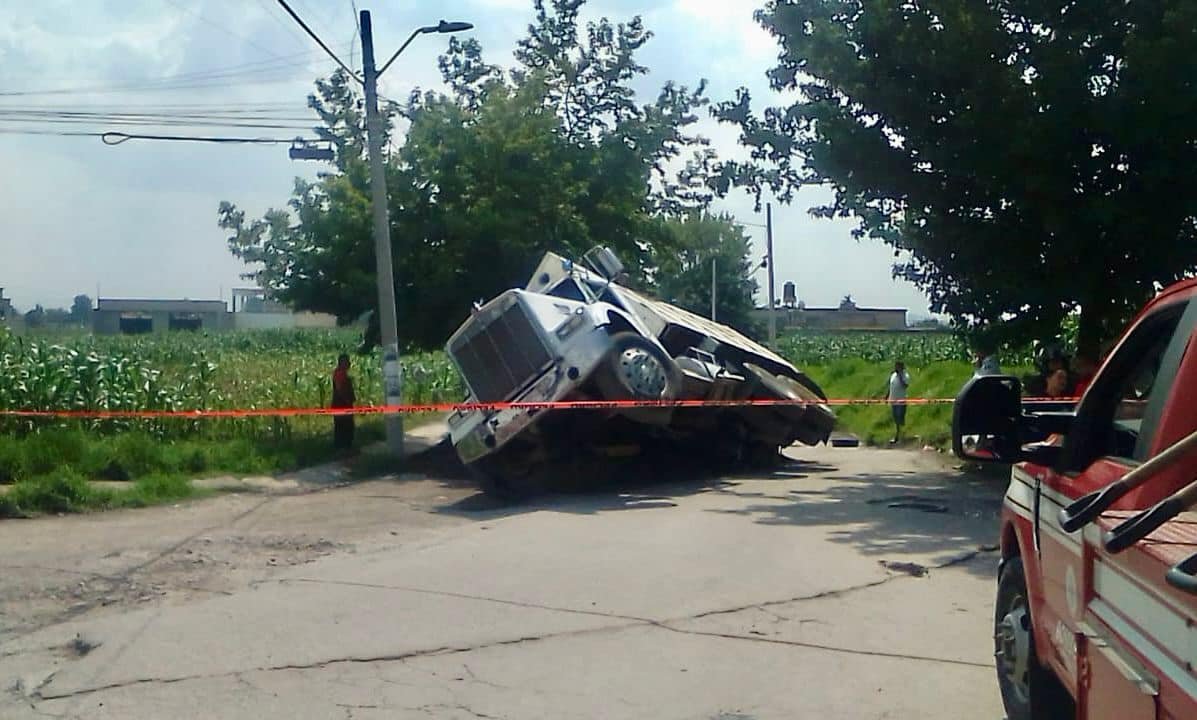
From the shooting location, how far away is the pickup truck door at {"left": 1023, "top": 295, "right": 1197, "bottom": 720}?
4102mm

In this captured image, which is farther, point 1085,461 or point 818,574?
point 818,574

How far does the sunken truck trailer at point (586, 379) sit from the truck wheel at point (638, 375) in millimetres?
12

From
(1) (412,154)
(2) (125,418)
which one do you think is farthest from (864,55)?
(2) (125,418)

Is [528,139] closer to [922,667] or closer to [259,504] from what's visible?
[259,504]

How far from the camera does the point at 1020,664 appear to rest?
5.92m

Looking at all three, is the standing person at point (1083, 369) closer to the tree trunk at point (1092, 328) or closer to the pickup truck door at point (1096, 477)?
the tree trunk at point (1092, 328)

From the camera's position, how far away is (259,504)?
51.4 feet

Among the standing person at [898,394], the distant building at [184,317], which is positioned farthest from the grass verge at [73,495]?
the distant building at [184,317]

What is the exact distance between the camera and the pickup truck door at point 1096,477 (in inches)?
161

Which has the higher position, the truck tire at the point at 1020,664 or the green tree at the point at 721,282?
the green tree at the point at 721,282

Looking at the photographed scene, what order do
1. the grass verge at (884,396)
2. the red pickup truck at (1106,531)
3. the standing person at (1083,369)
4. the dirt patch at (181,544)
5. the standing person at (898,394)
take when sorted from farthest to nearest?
the standing person at (898,394) → the grass verge at (884,396) → the standing person at (1083,369) → the dirt patch at (181,544) → the red pickup truck at (1106,531)

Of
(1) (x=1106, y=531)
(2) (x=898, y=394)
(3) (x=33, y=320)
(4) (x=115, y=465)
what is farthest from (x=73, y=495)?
(3) (x=33, y=320)

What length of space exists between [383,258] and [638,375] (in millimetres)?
5324

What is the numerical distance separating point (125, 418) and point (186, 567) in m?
8.51
